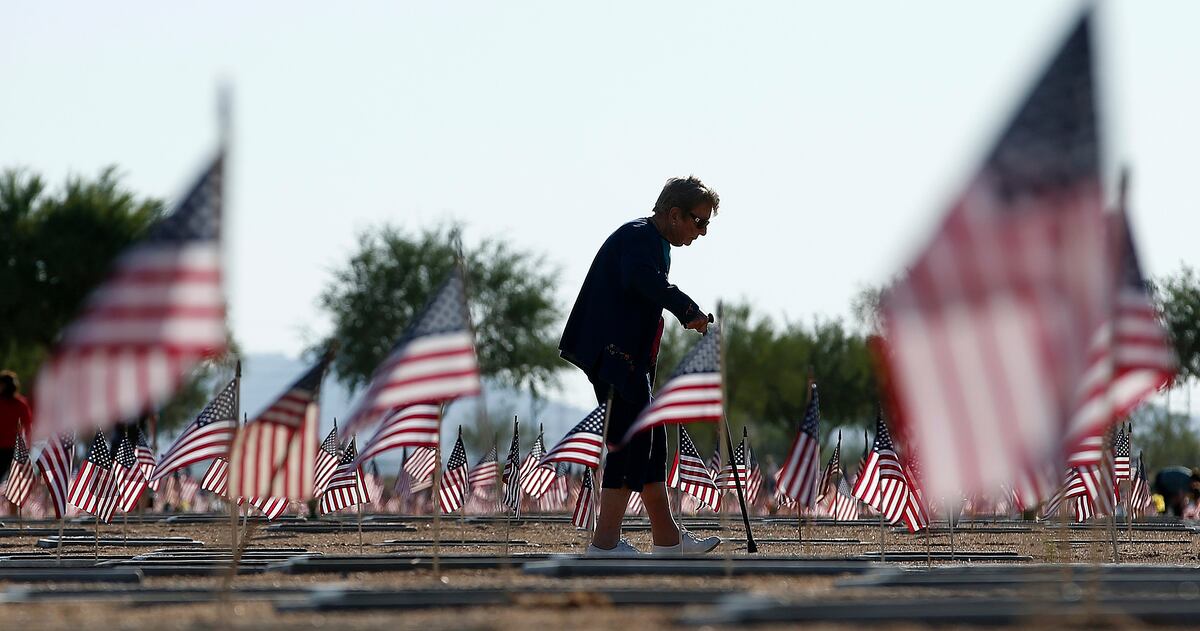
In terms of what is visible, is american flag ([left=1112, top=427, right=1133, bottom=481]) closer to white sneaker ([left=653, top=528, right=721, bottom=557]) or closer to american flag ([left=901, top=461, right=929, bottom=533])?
american flag ([left=901, top=461, right=929, bottom=533])

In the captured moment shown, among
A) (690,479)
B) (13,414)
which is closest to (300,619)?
(13,414)

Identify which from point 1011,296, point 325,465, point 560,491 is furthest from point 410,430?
point 560,491

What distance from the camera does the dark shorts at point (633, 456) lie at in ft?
41.7

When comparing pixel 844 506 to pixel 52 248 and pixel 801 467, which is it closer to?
pixel 801 467

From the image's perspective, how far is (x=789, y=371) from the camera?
7981 cm

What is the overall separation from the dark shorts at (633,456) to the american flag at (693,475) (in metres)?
6.73

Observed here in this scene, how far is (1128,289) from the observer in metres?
11.2

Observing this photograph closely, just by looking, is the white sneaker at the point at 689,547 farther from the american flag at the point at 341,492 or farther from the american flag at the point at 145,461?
the american flag at the point at 145,461

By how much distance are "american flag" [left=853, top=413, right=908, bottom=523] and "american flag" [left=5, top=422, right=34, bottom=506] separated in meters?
12.4

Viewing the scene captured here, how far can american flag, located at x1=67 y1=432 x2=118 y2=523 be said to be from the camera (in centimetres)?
1820

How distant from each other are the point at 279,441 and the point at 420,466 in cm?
1468

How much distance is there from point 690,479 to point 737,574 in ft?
31.3

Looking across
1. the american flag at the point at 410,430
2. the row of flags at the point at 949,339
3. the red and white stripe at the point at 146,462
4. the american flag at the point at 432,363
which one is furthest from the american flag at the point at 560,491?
the american flag at the point at 432,363

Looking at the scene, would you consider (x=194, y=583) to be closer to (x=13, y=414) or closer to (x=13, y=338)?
(x=13, y=414)
